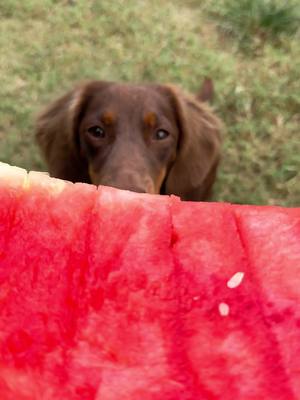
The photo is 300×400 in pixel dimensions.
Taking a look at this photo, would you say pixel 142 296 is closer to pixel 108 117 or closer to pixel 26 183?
pixel 26 183

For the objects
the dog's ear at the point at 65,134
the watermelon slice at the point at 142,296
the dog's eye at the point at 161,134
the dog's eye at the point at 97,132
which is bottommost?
the dog's ear at the point at 65,134

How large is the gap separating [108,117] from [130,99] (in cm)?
14

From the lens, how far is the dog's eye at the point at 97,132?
2.88 m

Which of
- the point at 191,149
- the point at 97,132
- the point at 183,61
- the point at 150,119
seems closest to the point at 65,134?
the point at 97,132

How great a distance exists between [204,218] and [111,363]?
335 millimetres

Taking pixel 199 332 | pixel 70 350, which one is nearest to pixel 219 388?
pixel 199 332

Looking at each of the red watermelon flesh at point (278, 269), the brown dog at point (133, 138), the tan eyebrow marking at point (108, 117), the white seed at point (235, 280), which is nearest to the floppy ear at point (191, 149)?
the brown dog at point (133, 138)

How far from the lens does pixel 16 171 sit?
1281 mm

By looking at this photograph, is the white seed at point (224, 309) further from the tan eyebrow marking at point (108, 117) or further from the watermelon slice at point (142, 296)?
the tan eyebrow marking at point (108, 117)

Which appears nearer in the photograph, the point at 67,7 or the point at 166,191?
the point at 166,191

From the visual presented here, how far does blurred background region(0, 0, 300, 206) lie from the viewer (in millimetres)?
3701

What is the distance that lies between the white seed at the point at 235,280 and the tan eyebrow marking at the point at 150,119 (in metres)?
1.73

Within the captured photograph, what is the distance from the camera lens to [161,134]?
9.61 feet

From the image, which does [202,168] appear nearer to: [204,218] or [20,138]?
[20,138]
